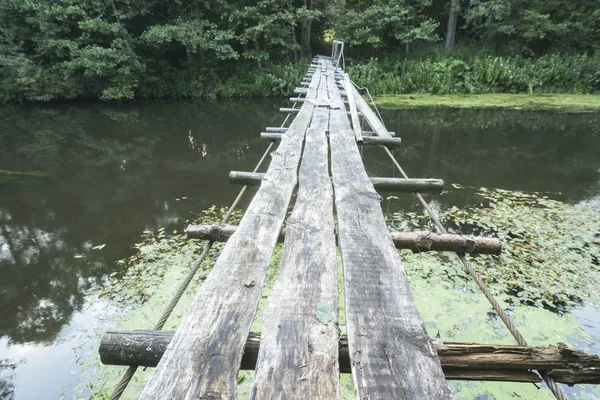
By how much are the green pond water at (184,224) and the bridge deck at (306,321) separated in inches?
58.1

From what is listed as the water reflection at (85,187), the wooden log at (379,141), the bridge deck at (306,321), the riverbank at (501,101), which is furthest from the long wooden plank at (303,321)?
the riverbank at (501,101)

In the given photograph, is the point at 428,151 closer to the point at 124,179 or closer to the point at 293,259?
the point at 124,179

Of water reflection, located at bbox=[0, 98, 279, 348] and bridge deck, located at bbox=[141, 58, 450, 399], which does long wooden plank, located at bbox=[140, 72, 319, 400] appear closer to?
bridge deck, located at bbox=[141, 58, 450, 399]

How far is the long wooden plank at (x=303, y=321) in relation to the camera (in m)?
0.76

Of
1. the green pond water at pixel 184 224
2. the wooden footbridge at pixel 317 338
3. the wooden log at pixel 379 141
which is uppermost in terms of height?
the wooden log at pixel 379 141

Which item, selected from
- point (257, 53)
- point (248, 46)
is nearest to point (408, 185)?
point (257, 53)

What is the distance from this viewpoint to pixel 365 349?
84 centimetres

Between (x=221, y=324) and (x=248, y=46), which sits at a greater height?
(x=248, y=46)

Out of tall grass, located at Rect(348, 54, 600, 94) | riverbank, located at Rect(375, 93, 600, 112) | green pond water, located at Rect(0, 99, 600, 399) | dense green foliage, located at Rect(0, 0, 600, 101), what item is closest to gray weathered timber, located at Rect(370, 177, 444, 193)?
green pond water, located at Rect(0, 99, 600, 399)

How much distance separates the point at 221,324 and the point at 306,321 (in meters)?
0.25

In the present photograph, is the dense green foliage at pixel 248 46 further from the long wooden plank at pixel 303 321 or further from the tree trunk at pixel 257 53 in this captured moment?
the long wooden plank at pixel 303 321

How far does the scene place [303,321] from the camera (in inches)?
36.5

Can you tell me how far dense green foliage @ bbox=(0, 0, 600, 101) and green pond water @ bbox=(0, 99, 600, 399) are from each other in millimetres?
3844

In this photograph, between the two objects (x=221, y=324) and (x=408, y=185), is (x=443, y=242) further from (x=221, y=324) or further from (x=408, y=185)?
(x=221, y=324)
